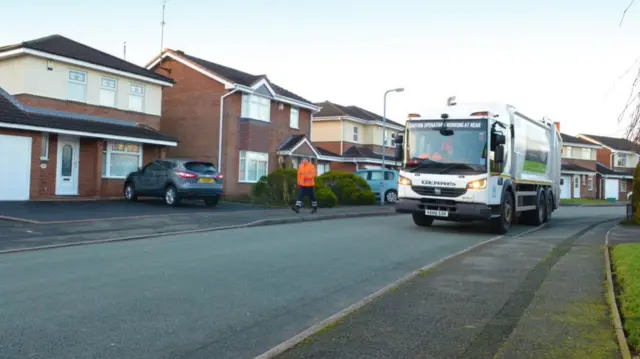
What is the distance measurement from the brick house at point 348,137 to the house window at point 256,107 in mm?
11223

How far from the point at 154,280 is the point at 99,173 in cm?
1683

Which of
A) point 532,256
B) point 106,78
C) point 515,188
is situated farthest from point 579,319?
point 106,78

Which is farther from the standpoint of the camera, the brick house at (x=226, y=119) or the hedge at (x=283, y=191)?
the brick house at (x=226, y=119)

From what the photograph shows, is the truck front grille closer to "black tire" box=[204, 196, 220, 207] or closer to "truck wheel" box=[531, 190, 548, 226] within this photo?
"truck wheel" box=[531, 190, 548, 226]

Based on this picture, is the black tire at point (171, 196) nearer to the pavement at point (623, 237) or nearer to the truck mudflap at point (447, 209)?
the truck mudflap at point (447, 209)

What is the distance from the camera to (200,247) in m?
10.8

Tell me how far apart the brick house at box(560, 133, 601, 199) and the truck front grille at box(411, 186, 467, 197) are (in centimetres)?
4963

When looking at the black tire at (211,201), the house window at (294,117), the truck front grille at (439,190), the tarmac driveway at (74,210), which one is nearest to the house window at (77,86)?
the tarmac driveway at (74,210)

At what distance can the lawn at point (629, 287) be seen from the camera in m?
4.89

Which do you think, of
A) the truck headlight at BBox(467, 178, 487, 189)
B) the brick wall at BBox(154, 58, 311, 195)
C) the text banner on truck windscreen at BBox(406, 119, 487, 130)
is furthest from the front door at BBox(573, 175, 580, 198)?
the truck headlight at BBox(467, 178, 487, 189)

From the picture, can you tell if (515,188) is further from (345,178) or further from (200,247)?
(345,178)

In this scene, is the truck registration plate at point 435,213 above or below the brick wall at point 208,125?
below

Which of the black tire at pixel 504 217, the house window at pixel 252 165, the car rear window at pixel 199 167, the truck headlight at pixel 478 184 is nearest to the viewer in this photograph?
the truck headlight at pixel 478 184

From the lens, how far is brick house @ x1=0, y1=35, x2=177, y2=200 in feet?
65.4
